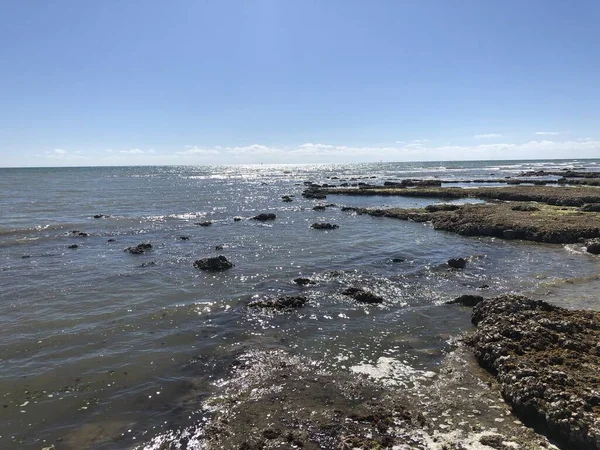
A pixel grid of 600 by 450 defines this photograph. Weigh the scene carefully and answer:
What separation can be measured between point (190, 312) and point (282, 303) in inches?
148

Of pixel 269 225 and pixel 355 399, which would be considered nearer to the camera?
pixel 355 399

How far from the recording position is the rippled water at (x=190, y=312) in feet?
33.2

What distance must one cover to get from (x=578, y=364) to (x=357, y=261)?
49.9ft

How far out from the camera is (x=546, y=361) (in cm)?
1033

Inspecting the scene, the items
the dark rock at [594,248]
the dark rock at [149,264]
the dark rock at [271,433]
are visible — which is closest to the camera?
the dark rock at [271,433]

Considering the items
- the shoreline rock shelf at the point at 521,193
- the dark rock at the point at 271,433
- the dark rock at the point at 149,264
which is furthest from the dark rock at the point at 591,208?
the dark rock at the point at 271,433

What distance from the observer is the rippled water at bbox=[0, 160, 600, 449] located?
10.1m

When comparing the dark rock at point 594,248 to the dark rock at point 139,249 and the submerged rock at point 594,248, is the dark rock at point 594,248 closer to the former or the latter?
the submerged rock at point 594,248

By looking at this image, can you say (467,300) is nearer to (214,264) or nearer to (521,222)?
(214,264)

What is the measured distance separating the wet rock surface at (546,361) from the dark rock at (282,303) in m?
6.73

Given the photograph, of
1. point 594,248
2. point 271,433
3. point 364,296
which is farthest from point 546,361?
point 594,248

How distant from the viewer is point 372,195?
234ft

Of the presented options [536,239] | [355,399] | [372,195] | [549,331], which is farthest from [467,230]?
[372,195]

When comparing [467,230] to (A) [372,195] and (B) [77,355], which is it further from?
(A) [372,195]
